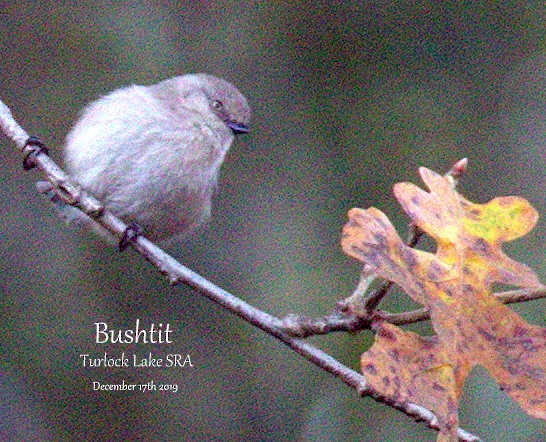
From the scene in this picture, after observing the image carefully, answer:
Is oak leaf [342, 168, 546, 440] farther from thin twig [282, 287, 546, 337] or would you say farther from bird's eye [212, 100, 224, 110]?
bird's eye [212, 100, 224, 110]

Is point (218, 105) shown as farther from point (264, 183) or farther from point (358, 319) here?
point (358, 319)

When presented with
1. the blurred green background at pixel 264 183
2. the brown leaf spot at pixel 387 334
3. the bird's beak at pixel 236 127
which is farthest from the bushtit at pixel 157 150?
the brown leaf spot at pixel 387 334

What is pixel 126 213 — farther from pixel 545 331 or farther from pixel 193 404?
pixel 545 331

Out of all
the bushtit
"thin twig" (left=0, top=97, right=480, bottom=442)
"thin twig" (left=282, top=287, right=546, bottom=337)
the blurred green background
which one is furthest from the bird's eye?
"thin twig" (left=282, top=287, right=546, bottom=337)

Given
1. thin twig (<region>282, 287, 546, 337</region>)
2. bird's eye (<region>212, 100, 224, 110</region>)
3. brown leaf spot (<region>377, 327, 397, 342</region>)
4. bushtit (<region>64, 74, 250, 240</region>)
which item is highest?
bird's eye (<region>212, 100, 224, 110</region>)

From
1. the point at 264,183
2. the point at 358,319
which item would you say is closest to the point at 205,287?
the point at 358,319

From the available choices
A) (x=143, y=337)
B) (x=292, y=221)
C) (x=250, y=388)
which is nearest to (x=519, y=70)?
(x=292, y=221)

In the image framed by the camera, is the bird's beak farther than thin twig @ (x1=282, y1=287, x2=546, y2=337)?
Yes
